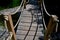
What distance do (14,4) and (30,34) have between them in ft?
17.6

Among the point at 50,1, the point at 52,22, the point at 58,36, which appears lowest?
the point at 58,36

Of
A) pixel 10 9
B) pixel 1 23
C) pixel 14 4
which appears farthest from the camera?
pixel 14 4

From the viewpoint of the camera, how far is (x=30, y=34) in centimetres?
481

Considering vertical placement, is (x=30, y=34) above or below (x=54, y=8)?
above

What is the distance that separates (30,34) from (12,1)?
18.9 feet

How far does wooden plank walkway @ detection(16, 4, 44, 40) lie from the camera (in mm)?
4730

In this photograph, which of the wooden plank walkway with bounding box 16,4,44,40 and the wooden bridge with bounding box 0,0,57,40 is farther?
the wooden plank walkway with bounding box 16,4,44,40

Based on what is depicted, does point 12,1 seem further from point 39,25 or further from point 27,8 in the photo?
point 39,25

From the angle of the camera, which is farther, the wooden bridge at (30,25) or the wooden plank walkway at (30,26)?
the wooden plank walkway at (30,26)

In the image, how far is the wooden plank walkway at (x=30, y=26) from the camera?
15.5 feet

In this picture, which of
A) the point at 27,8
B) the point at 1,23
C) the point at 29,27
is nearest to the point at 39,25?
the point at 29,27

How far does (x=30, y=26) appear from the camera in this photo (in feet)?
17.2

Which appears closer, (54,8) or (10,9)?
(54,8)

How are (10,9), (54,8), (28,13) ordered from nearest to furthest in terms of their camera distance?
(28,13) → (54,8) → (10,9)
